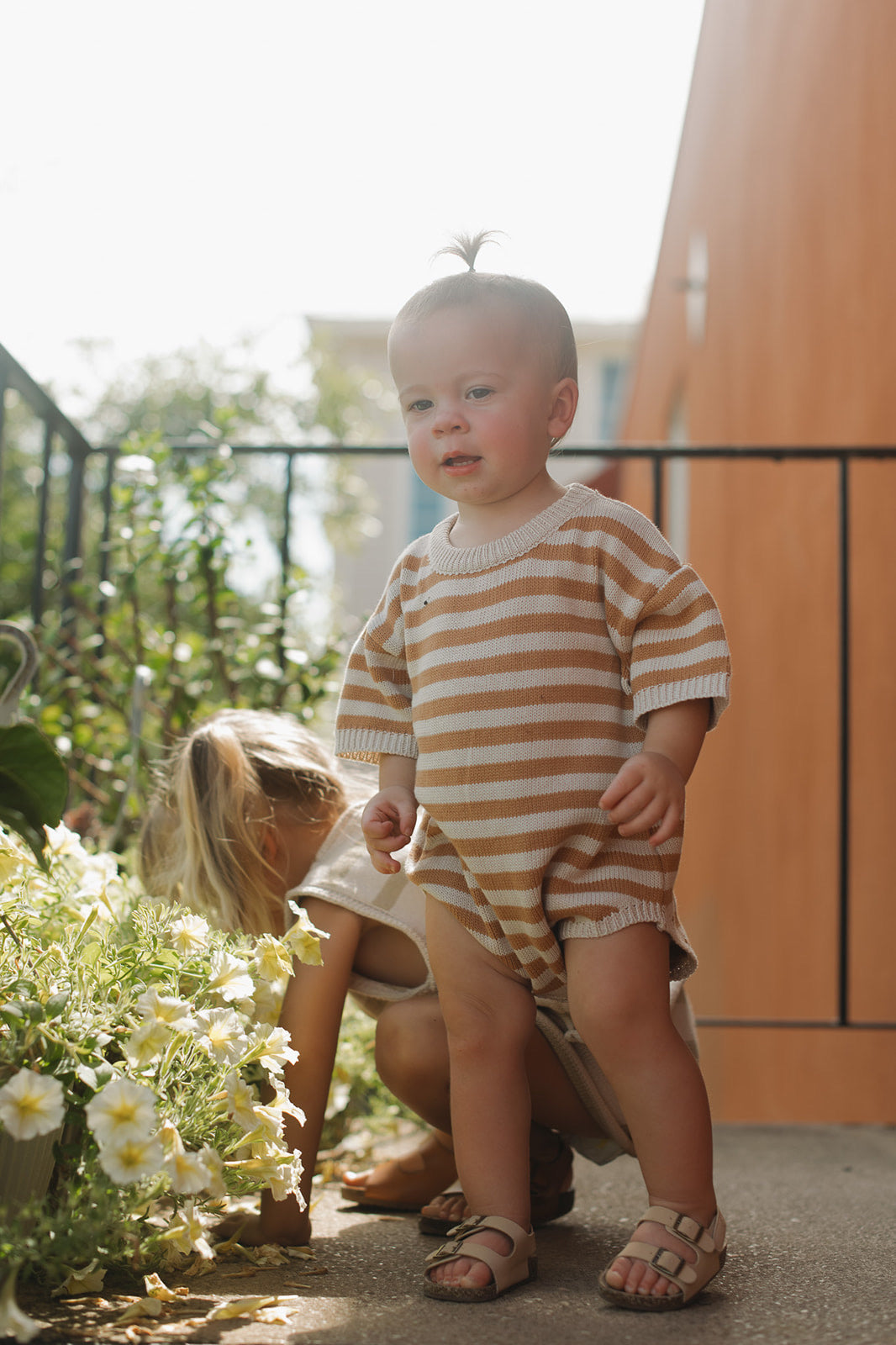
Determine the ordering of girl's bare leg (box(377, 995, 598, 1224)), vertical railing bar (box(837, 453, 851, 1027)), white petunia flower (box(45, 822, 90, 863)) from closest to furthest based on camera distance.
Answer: white petunia flower (box(45, 822, 90, 863))
girl's bare leg (box(377, 995, 598, 1224))
vertical railing bar (box(837, 453, 851, 1027))

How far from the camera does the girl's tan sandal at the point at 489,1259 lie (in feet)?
3.54

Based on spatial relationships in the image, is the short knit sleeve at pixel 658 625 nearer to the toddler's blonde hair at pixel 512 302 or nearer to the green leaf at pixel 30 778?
the toddler's blonde hair at pixel 512 302

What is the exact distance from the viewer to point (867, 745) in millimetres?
2832

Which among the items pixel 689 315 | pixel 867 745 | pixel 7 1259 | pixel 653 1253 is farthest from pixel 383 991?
pixel 689 315

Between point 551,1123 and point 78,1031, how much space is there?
745mm

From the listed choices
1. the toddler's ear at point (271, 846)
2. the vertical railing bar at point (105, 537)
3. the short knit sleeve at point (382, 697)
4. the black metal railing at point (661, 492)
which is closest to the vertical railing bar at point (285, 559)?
the black metal railing at point (661, 492)

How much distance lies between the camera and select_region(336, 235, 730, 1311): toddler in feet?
3.73

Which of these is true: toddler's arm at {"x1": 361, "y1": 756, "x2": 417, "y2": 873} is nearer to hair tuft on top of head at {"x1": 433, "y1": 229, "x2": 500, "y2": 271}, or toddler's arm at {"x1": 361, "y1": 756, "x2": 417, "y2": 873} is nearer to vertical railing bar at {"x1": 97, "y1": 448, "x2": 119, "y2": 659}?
hair tuft on top of head at {"x1": 433, "y1": 229, "x2": 500, "y2": 271}

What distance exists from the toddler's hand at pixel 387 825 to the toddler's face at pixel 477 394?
365mm

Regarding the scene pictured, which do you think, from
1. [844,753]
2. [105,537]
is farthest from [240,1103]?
[105,537]

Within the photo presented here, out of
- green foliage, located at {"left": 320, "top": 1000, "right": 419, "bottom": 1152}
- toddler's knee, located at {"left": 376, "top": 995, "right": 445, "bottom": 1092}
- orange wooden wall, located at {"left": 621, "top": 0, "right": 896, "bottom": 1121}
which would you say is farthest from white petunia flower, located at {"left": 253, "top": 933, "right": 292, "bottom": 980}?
orange wooden wall, located at {"left": 621, "top": 0, "right": 896, "bottom": 1121}

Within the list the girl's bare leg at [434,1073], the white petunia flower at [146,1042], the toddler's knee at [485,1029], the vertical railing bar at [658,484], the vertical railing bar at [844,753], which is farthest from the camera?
the vertical railing bar at [658,484]

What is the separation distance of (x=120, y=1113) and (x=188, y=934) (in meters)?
0.27

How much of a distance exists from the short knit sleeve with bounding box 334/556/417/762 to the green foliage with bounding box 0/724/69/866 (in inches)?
A: 14.4
